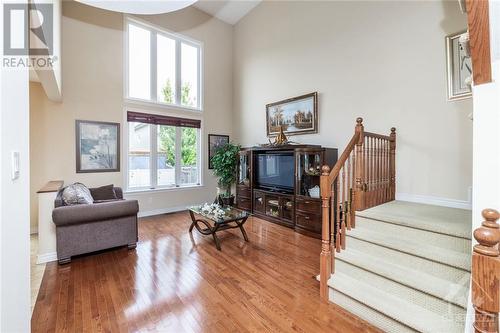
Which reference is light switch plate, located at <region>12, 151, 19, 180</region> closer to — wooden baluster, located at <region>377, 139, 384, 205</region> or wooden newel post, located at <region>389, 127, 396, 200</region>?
wooden baluster, located at <region>377, 139, 384, 205</region>

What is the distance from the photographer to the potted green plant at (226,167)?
5.80m

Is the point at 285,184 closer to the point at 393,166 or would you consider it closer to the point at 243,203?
the point at 243,203

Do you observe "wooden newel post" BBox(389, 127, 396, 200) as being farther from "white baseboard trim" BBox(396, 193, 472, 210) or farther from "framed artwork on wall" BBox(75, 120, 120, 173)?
"framed artwork on wall" BBox(75, 120, 120, 173)

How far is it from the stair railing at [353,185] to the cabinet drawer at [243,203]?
103 inches

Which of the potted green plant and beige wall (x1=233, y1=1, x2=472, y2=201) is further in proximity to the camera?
the potted green plant

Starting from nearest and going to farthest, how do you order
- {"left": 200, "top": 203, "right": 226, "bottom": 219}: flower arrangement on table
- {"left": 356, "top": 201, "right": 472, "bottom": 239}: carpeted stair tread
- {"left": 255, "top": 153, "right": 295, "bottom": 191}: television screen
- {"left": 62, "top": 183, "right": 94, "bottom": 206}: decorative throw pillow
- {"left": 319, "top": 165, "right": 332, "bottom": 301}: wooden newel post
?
{"left": 356, "top": 201, "right": 472, "bottom": 239}: carpeted stair tread
{"left": 319, "top": 165, "right": 332, "bottom": 301}: wooden newel post
{"left": 62, "top": 183, "right": 94, "bottom": 206}: decorative throw pillow
{"left": 200, "top": 203, "right": 226, "bottom": 219}: flower arrangement on table
{"left": 255, "top": 153, "right": 295, "bottom": 191}: television screen

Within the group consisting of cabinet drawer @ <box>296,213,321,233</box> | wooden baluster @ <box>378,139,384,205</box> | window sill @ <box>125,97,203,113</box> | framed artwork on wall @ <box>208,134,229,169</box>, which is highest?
A: window sill @ <box>125,97,203,113</box>

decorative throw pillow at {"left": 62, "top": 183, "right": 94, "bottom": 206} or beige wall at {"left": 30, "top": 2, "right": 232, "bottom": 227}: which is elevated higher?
beige wall at {"left": 30, "top": 2, "right": 232, "bottom": 227}

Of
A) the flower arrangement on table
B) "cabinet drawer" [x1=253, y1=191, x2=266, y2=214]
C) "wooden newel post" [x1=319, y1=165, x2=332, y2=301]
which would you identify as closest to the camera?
"wooden newel post" [x1=319, y1=165, x2=332, y2=301]

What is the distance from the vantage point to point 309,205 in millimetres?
3965

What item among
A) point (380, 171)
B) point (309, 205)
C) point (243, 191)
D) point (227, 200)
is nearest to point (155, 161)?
point (227, 200)

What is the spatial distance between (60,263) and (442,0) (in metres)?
5.82

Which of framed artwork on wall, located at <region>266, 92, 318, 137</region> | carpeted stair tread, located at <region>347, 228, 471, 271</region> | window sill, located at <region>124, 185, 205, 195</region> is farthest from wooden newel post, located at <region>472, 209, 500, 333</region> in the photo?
window sill, located at <region>124, 185, 205, 195</region>

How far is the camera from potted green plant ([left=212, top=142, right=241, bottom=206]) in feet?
19.0
